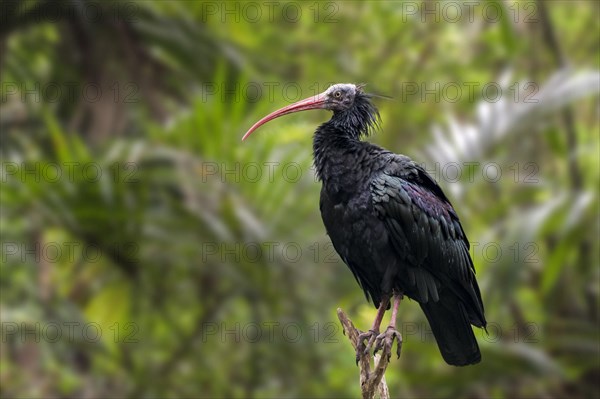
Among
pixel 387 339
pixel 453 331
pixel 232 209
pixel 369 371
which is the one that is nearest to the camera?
pixel 369 371

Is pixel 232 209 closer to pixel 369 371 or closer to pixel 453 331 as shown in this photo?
pixel 453 331

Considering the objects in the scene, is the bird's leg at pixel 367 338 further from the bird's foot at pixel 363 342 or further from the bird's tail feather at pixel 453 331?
the bird's tail feather at pixel 453 331

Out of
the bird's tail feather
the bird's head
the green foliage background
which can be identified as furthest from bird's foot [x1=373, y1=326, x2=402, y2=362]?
the green foliage background

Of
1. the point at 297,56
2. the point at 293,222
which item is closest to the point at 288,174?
the point at 293,222

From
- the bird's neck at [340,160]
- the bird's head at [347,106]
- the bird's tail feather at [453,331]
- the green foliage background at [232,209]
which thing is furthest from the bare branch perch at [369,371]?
the green foliage background at [232,209]

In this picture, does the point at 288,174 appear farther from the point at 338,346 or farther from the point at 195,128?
the point at 338,346

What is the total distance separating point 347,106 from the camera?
5145 millimetres

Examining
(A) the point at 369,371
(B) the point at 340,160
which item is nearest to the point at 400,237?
(B) the point at 340,160

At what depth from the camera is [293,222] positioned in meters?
7.59

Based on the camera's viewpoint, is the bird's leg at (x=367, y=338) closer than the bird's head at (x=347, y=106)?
Yes

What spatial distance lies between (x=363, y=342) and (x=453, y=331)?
1.60ft

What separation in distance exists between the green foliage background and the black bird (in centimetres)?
197

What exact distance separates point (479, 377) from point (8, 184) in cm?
403

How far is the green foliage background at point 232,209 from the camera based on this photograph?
7.21 meters
